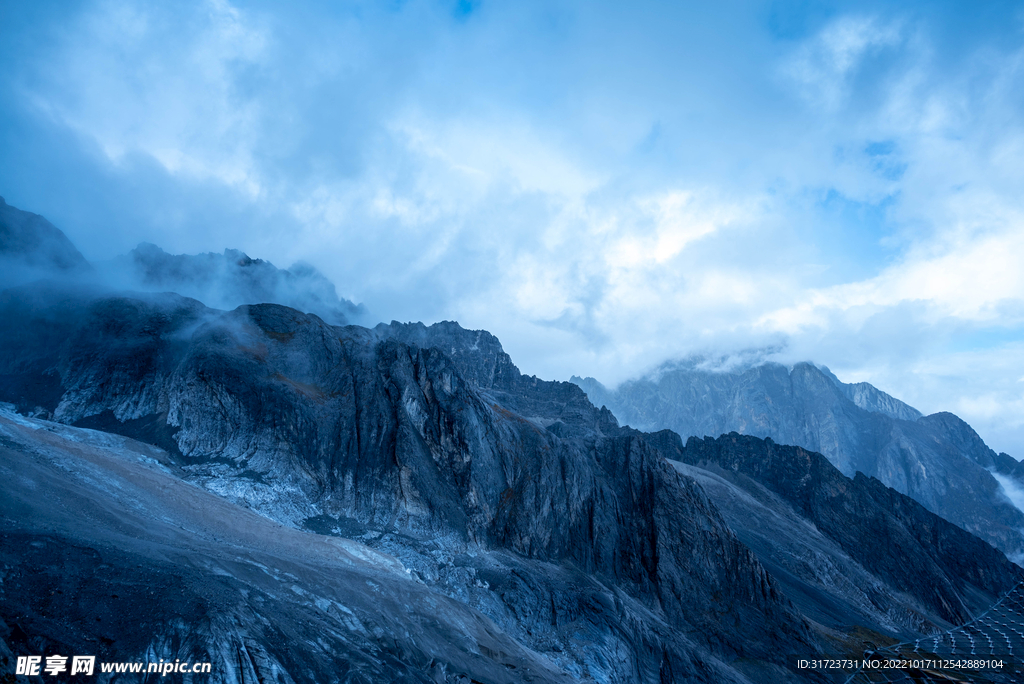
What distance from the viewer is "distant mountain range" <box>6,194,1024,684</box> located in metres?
25.0

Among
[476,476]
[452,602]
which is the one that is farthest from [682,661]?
[476,476]

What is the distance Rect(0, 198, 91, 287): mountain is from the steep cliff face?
14.3 m

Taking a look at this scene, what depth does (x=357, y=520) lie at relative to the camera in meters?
55.8

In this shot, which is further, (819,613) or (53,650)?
(819,613)

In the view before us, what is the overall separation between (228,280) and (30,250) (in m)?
62.7

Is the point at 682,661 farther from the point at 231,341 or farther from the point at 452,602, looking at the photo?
the point at 231,341

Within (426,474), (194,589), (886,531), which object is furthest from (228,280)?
(886,531)

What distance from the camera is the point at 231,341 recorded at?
67625 mm

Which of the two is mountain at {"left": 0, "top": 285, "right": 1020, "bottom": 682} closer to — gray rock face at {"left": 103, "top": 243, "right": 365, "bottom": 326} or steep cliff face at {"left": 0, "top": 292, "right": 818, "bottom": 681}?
steep cliff face at {"left": 0, "top": 292, "right": 818, "bottom": 681}

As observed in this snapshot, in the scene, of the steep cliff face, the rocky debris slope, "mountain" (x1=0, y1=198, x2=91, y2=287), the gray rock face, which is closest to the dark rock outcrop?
the steep cliff face

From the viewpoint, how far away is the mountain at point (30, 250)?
80562 millimetres

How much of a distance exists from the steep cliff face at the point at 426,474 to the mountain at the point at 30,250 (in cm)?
1430

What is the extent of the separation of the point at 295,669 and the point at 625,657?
36.4 meters
